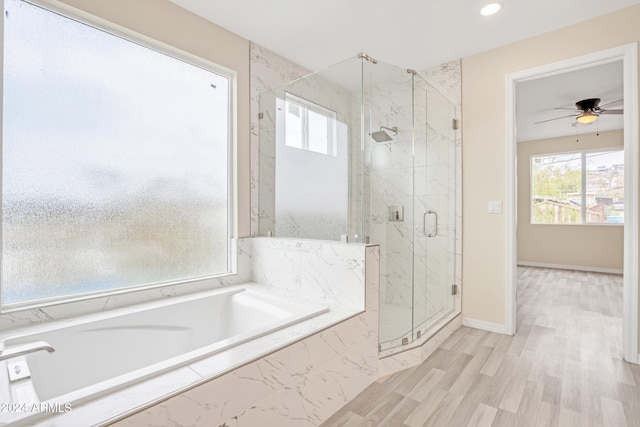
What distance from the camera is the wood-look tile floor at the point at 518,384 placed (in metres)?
1.57

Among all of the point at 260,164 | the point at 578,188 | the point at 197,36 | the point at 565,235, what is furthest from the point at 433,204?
the point at 578,188

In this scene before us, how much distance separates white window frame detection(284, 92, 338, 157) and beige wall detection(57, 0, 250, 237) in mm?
368

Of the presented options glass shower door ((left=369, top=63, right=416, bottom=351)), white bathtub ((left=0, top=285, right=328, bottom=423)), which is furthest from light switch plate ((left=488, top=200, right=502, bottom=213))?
white bathtub ((left=0, top=285, right=328, bottom=423))

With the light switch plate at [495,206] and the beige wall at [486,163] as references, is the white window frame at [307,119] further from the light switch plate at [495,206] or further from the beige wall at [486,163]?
the light switch plate at [495,206]

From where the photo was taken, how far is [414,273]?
8.63 feet

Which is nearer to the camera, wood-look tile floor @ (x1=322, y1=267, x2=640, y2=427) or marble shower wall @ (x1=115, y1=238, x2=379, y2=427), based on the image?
marble shower wall @ (x1=115, y1=238, x2=379, y2=427)

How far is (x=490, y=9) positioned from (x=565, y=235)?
524cm

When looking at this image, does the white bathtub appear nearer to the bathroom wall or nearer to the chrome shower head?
the bathroom wall

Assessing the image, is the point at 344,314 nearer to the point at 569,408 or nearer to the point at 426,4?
the point at 569,408

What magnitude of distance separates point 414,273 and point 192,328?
177 cm

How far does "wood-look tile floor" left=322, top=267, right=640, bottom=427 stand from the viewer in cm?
157

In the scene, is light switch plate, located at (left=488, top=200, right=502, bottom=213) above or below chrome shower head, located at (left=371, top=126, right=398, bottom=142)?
below

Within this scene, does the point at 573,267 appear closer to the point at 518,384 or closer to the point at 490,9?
the point at 518,384

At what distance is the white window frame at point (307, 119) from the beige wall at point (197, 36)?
1.21ft
